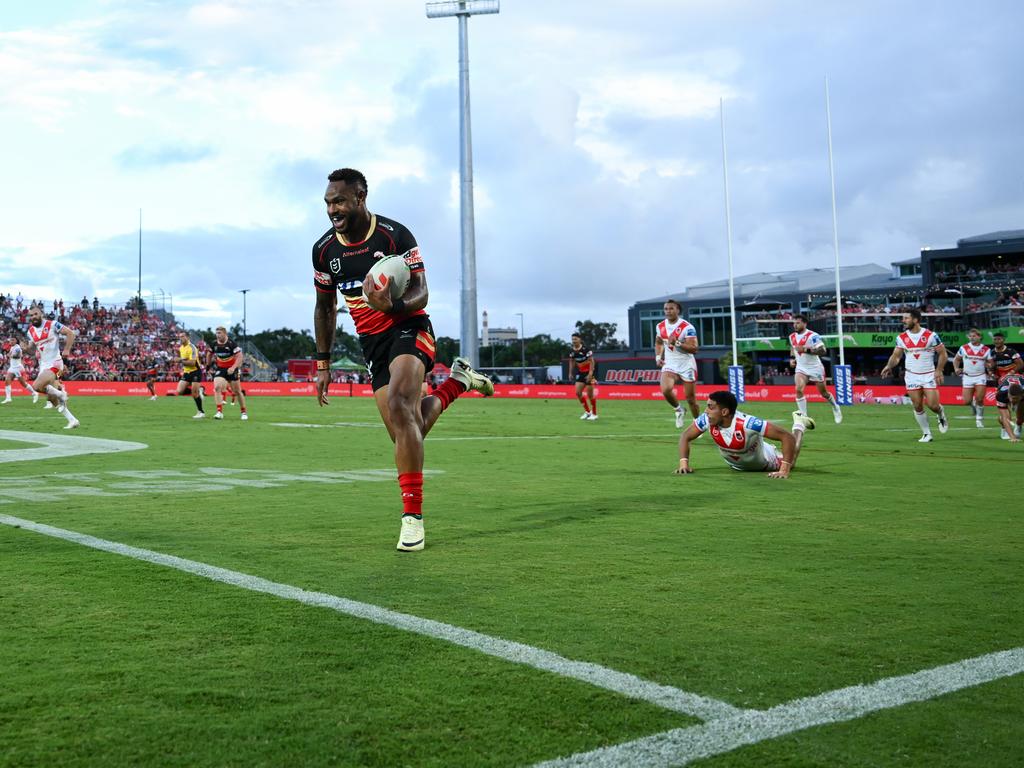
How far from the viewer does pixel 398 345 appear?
6.75m

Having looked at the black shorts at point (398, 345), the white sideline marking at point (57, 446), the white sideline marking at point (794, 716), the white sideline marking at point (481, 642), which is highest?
the black shorts at point (398, 345)

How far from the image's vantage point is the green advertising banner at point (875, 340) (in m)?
68.3

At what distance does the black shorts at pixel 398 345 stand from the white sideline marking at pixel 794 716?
4.04 metres

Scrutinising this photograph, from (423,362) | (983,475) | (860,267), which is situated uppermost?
(860,267)

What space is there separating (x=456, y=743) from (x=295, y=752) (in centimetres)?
42

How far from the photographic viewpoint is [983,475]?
10.8 m

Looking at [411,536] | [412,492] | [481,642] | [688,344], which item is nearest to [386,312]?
[412,492]

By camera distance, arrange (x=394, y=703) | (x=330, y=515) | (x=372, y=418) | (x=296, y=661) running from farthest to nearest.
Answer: (x=372, y=418) → (x=330, y=515) → (x=296, y=661) → (x=394, y=703)

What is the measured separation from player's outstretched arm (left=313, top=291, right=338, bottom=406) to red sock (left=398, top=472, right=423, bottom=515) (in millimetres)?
1450

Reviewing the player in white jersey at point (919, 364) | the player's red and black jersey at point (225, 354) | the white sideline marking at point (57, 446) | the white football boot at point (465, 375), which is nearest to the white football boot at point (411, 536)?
the white football boot at point (465, 375)

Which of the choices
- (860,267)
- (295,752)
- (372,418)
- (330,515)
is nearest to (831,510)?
(330,515)

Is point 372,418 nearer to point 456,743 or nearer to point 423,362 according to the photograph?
point 423,362

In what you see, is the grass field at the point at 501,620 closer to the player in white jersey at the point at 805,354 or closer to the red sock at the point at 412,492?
the red sock at the point at 412,492

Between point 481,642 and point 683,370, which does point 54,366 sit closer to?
point 683,370
